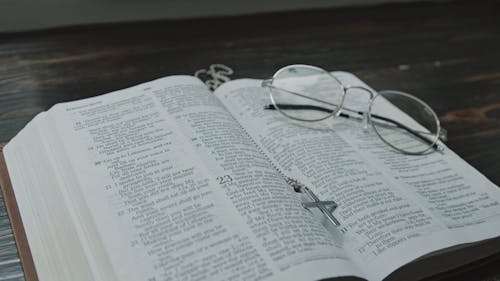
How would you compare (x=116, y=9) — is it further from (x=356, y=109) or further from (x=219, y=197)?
(x=219, y=197)

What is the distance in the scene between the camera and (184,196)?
0.51m

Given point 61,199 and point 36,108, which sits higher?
point 36,108

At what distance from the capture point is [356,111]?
753 millimetres

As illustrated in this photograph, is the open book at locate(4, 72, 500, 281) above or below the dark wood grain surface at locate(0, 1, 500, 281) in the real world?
below

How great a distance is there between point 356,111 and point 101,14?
545mm

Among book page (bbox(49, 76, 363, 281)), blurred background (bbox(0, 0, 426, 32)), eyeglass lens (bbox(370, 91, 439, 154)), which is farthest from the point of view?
blurred background (bbox(0, 0, 426, 32))

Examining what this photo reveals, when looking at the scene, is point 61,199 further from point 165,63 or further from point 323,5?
point 323,5

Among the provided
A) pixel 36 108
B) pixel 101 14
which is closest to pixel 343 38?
pixel 101 14

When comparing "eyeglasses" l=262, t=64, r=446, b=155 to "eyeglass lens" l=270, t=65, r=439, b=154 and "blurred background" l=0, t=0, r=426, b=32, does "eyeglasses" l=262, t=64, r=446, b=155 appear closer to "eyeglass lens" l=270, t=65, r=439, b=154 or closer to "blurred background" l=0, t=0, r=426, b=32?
"eyeglass lens" l=270, t=65, r=439, b=154

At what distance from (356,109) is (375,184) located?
181mm

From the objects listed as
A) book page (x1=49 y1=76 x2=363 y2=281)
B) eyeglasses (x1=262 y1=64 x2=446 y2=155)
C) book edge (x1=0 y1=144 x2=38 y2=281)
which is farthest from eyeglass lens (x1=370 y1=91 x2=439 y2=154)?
book edge (x1=0 y1=144 x2=38 y2=281)

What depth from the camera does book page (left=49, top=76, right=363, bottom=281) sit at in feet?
1.50

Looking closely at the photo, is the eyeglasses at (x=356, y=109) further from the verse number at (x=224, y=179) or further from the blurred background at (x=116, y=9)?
the blurred background at (x=116, y=9)

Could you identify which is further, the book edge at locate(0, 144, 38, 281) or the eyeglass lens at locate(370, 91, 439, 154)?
the eyeglass lens at locate(370, 91, 439, 154)
